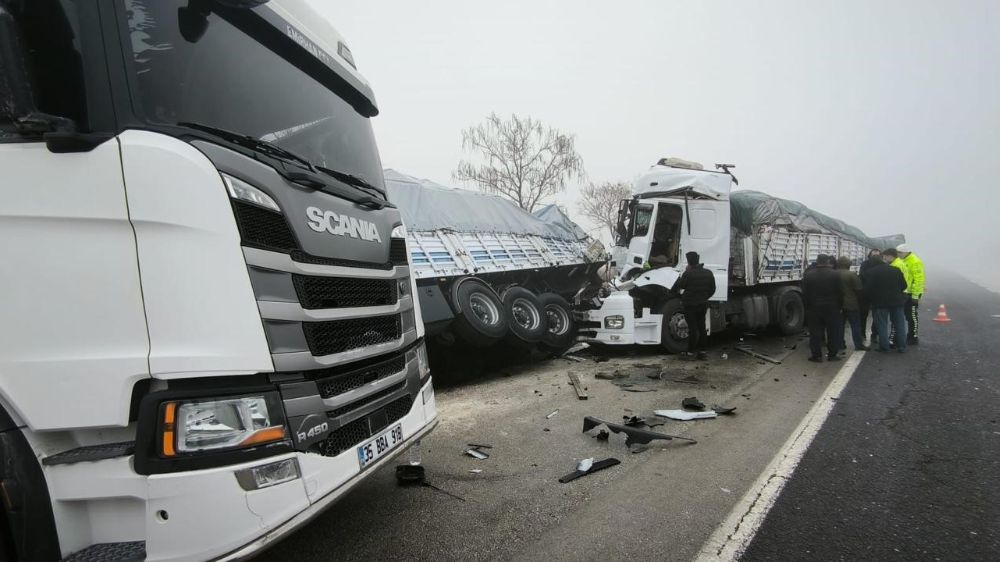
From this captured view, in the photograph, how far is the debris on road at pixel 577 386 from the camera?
232 inches

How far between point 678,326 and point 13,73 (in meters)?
8.67

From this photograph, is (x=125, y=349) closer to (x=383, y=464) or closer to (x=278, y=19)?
(x=383, y=464)

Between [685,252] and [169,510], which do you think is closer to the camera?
[169,510]

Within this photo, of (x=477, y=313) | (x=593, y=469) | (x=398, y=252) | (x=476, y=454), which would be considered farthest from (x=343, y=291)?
(x=477, y=313)

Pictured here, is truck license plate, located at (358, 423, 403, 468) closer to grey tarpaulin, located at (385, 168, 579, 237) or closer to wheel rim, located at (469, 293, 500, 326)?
wheel rim, located at (469, 293, 500, 326)

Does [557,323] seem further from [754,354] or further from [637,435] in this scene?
[637,435]

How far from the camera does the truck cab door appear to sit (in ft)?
30.2

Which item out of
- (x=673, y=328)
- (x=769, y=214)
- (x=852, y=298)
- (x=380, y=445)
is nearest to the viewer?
(x=380, y=445)

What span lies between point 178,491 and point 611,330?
7.50 meters

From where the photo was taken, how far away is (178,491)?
1.69m

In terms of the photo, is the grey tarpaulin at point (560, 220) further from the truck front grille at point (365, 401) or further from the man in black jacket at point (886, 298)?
the truck front grille at point (365, 401)

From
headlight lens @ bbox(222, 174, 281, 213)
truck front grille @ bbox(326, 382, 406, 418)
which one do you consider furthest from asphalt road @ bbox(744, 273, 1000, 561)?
headlight lens @ bbox(222, 174, 281, 213)

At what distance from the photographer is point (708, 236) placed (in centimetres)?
930

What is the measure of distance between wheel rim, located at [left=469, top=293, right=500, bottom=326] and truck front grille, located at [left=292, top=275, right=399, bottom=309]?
4120 millimetres
